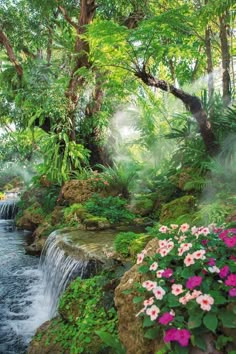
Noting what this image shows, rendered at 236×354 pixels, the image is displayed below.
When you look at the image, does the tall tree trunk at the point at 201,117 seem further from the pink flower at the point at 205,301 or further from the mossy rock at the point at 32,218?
the mossy rock at the point at 32,218

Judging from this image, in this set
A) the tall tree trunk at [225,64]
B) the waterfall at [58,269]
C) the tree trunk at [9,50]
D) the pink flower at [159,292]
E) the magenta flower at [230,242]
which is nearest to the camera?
the pink flower at [159,292]

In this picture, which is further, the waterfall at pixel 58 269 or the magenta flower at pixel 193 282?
the waterfall at pixel 58 269

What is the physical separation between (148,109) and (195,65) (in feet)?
8.35

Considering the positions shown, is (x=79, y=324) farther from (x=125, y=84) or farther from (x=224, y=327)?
(x=125, y=84)

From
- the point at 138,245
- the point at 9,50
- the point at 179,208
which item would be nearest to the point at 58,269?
the point at 138,245

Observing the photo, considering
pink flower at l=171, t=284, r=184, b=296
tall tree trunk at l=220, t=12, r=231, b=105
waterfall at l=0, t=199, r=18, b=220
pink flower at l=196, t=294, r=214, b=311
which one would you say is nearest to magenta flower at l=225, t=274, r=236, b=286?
pink flower at l=196, t=294, r=214, b=311

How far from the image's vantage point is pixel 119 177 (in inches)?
329

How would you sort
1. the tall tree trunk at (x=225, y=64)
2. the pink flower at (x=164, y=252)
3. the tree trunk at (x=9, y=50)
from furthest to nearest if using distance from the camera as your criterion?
the tree trunk at (x=9, y=50) → the tall tree trunk at (x=225, y=64) → the pink flower at (x=164, y=252)

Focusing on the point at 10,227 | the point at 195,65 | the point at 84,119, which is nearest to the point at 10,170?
the point at 10,227

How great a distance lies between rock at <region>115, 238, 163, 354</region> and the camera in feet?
7.22

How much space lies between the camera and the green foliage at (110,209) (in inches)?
262

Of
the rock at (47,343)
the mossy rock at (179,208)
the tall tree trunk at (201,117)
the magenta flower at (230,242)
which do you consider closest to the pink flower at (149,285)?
the magenta flower at (230,242)

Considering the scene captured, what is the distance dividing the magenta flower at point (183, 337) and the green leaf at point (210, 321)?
0.36 ft

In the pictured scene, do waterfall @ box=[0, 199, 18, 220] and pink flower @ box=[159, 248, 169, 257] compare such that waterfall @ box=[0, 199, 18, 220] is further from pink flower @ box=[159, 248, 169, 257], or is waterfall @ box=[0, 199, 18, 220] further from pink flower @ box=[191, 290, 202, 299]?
pink flower @ box=[191, 290, 202, 299]
